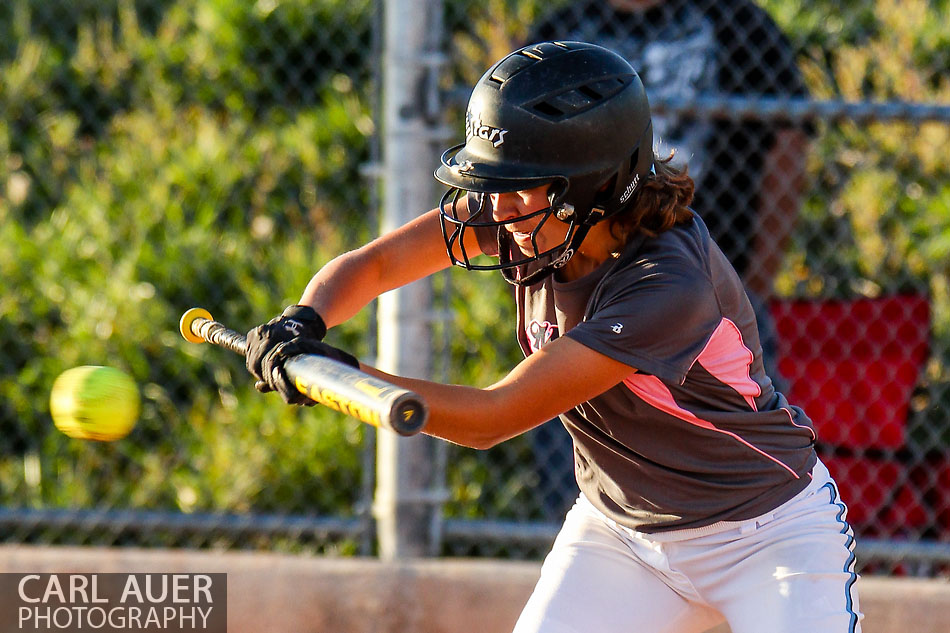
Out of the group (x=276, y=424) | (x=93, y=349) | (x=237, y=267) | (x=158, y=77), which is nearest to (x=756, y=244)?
(x=276, y=424)

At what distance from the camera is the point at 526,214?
252 centimetres

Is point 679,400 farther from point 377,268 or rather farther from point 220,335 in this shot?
point 220,335

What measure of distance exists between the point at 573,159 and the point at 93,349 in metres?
3.66

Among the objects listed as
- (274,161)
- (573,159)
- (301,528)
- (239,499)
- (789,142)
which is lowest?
(239,499)

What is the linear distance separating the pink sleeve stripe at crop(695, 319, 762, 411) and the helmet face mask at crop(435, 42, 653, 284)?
14.3 inches

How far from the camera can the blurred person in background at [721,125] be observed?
4.46 meters

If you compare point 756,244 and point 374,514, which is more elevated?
point 756,244

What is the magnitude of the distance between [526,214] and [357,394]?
2.31 feet

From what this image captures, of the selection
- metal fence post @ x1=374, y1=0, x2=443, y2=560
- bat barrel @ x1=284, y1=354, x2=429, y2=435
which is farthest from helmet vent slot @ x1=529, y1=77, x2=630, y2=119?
metal fence post @ x1=374, y1=0, x2=443, y2=560

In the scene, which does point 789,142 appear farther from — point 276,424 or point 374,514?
point 276,424

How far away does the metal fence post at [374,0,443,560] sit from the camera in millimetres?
3938

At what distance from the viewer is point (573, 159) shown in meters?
2.49

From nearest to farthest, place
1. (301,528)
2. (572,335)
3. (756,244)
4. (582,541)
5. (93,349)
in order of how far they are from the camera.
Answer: (572,335) < (582,541) < (301,528) < (756,244) < (93,349)

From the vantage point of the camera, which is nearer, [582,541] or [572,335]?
[572,335]
